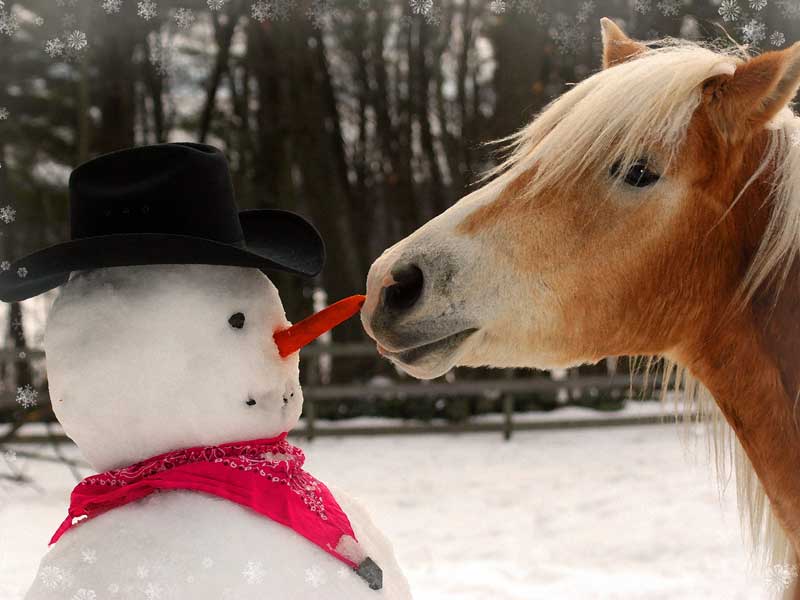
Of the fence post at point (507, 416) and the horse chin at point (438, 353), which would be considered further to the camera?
the fence post at point (507, 416)

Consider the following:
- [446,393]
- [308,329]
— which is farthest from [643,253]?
[446,393]

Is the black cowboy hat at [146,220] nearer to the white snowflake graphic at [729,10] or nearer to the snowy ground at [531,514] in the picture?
the white snowflake graphic at [729,10]

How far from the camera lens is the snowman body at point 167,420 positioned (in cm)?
101

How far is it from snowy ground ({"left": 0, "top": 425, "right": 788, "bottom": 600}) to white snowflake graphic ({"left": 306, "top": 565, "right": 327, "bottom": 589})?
111cm

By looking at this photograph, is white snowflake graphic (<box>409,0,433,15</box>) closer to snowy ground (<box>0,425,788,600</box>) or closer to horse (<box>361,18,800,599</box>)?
horse (<box>361,18,800,599</box>)

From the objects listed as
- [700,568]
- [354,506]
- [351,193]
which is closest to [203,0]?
[354,506]

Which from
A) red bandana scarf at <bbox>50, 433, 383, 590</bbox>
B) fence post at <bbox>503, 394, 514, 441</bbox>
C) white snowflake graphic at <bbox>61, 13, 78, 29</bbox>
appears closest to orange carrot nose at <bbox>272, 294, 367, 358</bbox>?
red bandana scarf at <bbox>50, 433, 383, 590</bbox>

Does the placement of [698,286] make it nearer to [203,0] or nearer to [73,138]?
[203,0]

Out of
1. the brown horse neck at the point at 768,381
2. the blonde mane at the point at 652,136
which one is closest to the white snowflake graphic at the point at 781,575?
the brown horse neck at the point at 768,381

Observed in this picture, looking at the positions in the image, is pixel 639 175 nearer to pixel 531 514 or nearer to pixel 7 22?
pixel 7 22

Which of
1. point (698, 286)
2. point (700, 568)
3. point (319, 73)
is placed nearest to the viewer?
point (698, 286)

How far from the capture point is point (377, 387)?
16.3 ft

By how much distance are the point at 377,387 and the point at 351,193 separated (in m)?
1.30

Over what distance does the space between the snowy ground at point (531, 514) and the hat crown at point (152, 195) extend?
1306 mm
